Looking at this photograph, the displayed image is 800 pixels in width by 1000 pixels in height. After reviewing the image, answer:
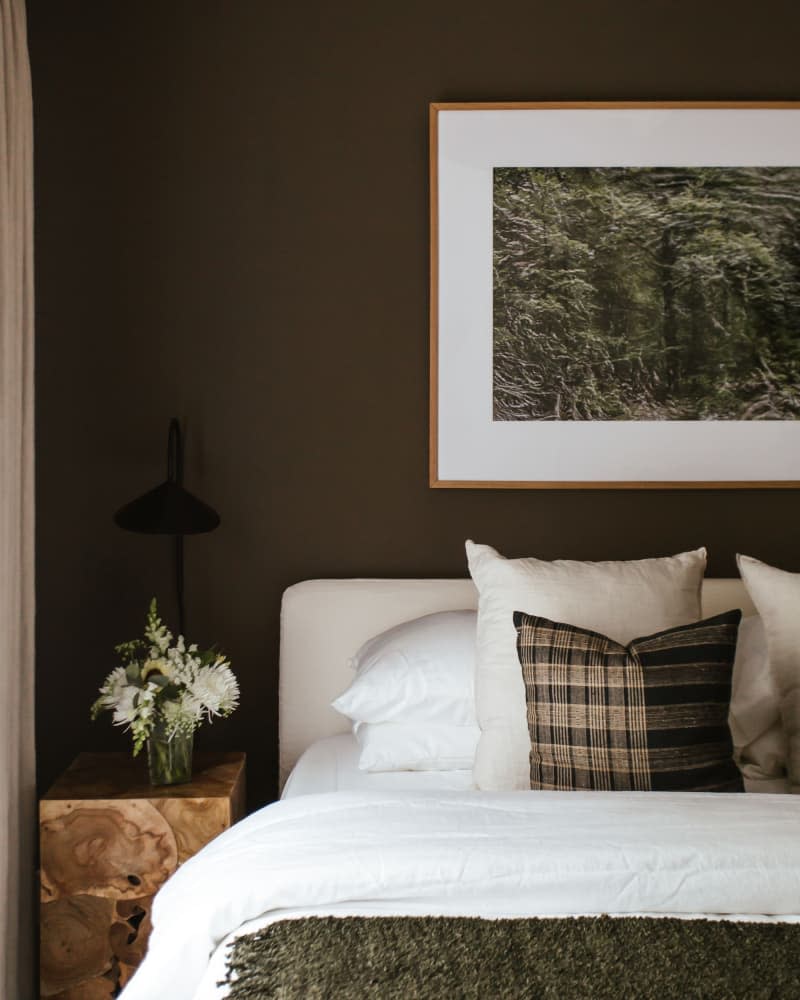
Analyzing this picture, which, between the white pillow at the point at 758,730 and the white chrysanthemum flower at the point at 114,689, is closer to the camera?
the white pillow at the point at 758,730

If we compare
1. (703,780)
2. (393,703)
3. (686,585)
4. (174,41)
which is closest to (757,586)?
(686,585)

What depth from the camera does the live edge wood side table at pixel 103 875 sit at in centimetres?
207

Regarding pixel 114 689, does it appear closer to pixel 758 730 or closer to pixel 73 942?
pixel 73 942

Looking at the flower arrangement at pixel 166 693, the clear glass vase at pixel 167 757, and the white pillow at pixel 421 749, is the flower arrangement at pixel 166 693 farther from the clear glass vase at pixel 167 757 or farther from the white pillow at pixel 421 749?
the white pillow at pixel 421 749

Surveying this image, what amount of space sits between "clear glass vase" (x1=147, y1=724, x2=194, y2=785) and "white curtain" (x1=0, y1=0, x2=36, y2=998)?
12.3 inches

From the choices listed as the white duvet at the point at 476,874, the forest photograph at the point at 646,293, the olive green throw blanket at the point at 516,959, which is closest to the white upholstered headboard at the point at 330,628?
the forest photograph at the point at 646,293

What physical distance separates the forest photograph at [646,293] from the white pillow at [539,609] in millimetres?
634

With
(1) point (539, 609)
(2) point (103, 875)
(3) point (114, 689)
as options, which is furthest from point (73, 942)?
(1) point (539, 609)

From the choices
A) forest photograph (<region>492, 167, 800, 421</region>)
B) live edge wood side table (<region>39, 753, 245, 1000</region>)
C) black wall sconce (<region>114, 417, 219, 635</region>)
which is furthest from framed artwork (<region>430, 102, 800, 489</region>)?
live edge wood side table (<region>39, 753, 245, 1000</region>)

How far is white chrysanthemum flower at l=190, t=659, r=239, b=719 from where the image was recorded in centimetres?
218

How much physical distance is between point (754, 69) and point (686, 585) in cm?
154

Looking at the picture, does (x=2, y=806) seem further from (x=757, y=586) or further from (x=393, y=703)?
(x=757, y=586)

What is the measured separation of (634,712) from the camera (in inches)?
69.9

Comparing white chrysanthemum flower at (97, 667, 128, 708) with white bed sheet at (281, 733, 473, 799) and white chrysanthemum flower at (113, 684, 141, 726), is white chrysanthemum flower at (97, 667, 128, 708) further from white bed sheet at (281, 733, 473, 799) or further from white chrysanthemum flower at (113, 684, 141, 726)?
white bed sheet at (281, 733, 473, 799)
